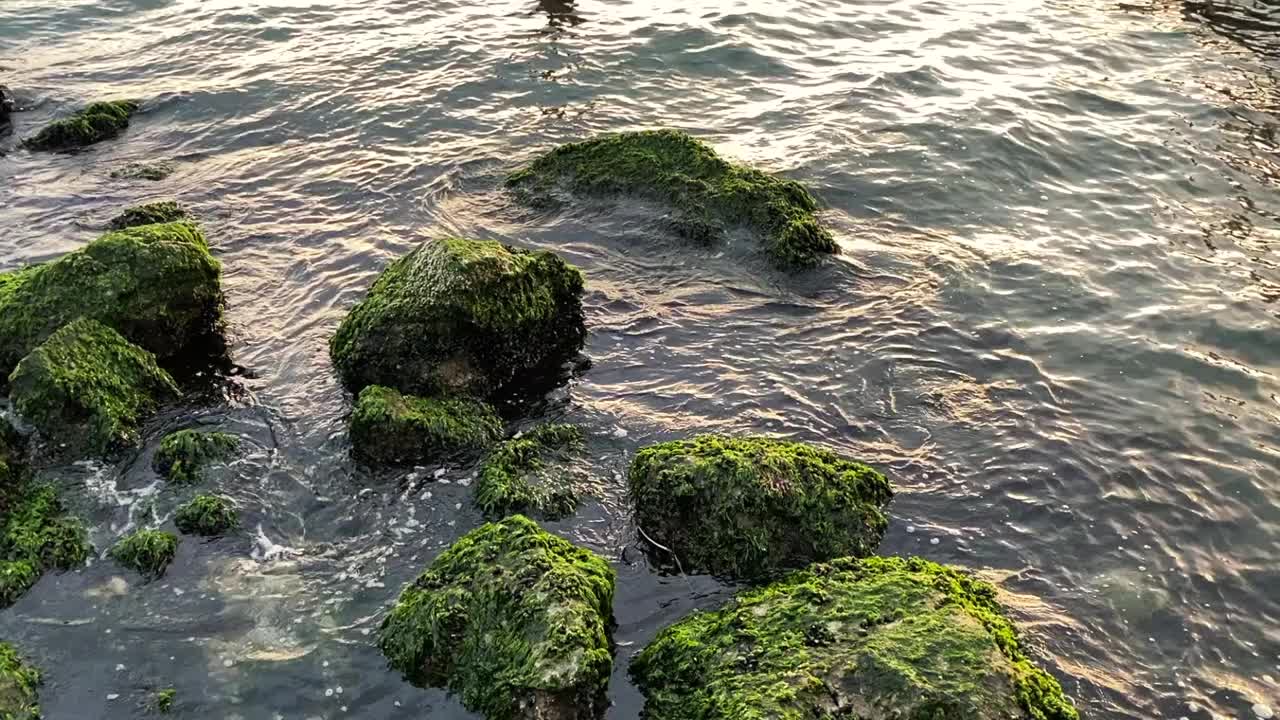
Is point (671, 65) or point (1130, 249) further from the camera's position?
point (671, 65)

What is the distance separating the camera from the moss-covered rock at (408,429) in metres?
9.61

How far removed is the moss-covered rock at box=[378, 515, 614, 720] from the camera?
6.82 m

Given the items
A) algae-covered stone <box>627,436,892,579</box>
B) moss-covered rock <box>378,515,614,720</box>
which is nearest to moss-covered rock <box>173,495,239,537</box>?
moss-covered rock <box>378,515,614,720</box>

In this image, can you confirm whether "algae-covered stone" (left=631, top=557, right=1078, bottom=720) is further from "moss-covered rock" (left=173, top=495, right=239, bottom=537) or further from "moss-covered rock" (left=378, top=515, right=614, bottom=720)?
"moss-covered rock" (left=173, top=495, right=239, bottom=537)

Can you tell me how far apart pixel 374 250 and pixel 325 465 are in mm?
4790

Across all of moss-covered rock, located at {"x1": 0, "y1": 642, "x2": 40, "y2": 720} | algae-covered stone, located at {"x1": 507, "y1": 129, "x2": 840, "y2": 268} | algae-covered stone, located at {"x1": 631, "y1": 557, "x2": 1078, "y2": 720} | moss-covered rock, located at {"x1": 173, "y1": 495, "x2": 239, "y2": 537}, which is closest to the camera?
algae-covered stone, located at {"x1": 631, "y1": 557, "x2": 1078, "y2": 720}

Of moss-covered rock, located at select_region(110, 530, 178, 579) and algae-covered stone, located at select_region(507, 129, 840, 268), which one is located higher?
algae-covered stone, located at select_region(507, 129, 840, 268)

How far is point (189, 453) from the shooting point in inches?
379

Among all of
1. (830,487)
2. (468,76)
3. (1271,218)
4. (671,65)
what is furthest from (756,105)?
(830,487)

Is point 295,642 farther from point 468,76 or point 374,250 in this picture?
point 468,76

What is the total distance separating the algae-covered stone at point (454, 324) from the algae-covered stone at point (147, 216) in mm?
4751

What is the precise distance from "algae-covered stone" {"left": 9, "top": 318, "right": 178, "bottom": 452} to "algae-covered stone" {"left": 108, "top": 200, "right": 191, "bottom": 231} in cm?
393

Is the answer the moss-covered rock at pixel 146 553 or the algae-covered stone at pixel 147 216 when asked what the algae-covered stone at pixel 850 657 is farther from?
the algae-covered stone at pixel 147 216

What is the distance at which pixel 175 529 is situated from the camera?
894cm
